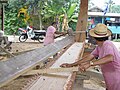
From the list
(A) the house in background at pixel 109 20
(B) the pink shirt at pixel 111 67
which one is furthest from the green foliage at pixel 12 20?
(B) the pink shirt at pixel 111 67

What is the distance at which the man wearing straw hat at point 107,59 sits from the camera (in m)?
3.18

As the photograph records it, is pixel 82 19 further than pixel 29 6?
No

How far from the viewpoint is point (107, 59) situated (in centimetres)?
318

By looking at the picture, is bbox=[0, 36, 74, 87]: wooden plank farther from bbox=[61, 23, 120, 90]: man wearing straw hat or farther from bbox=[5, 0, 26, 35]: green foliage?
bbox=[5, 0, 26, 35]: green foliage

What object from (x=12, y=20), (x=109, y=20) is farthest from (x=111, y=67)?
(x=109, y=20)

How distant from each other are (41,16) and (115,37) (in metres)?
7.64

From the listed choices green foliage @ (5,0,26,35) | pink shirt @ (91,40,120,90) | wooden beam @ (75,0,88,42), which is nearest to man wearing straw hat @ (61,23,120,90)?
pink shirt @ (91,40,120,90)

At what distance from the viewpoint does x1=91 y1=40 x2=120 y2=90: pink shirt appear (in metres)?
3.31

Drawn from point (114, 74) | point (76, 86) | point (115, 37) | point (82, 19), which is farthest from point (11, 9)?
point (114, 74)

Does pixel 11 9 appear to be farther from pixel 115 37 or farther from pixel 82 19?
pixel 82 19

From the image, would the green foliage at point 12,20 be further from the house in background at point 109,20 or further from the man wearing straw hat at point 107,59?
the man wearing straw hat at point 107,59

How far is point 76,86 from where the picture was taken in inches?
248

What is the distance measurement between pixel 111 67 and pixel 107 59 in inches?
14.7

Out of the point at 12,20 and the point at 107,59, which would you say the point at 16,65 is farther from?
the point at 12,20
